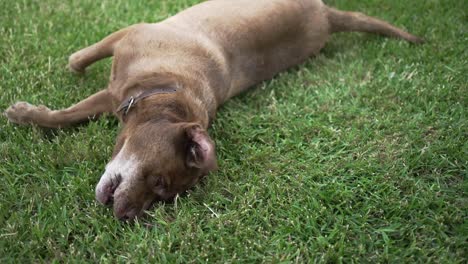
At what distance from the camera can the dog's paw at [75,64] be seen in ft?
15.3

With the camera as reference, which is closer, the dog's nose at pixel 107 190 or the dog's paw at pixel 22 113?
the dog's nose at pixel 107 190

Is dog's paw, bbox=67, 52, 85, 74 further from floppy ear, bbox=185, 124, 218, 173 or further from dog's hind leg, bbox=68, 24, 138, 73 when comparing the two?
floppy ear, bbox=185, 124, 218, 173

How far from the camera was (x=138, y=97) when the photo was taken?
3.83 m


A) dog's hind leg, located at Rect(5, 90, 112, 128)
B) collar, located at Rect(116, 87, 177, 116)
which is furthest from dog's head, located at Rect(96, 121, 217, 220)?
dog's hind leg, located at Rect(5, 90, 112, 128)

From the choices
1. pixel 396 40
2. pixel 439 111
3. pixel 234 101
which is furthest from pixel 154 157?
pixel 396 40

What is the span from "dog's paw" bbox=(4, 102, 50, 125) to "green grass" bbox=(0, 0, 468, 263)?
0.27 feet

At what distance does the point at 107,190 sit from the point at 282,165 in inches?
51.2

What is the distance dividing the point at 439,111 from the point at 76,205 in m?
3.02

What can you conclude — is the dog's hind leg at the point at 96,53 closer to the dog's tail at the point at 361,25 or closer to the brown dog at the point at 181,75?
the brown dog at the point at 181,75

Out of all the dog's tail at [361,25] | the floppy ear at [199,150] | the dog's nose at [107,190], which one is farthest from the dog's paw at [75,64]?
the dog's tail at [361,25]

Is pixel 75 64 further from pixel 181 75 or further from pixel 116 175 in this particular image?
pixel 116 175

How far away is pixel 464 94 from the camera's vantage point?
456 cm

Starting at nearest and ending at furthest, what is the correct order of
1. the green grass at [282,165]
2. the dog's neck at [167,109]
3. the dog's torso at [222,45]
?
the green grass at [282,165]
the dog's neck at [167,109]
the dog's torso at [222,45]

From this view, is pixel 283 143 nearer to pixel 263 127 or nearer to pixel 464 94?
pixel 263 127
